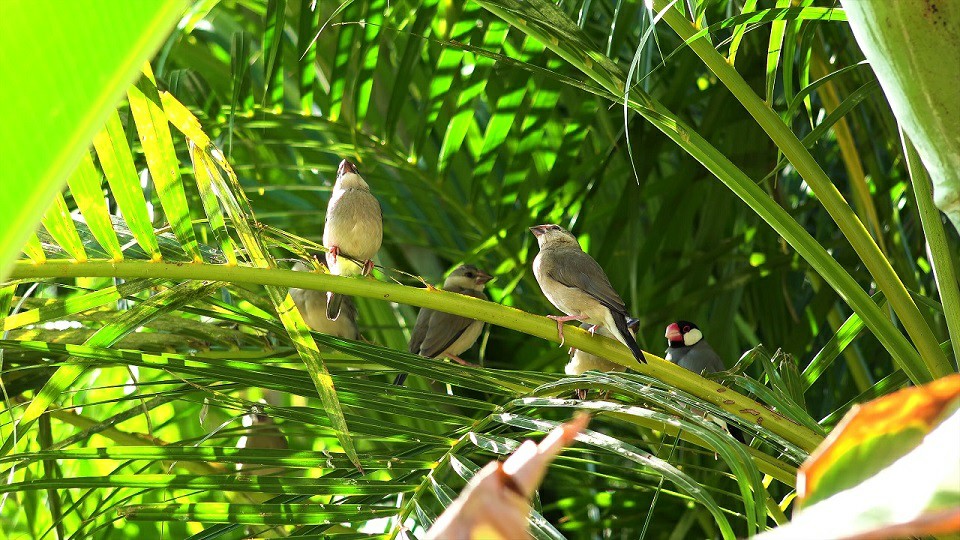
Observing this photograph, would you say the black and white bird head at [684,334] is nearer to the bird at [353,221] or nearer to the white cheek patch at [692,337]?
the white cheek patch at [692,337]

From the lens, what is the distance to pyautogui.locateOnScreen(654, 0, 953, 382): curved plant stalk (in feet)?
5.07

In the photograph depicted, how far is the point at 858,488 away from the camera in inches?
11.3

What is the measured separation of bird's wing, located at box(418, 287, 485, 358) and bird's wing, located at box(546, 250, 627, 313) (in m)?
0.53

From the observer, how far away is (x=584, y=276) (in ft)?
8.91

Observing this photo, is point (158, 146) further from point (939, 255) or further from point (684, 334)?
point (684, 334)

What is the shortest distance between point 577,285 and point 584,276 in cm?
3

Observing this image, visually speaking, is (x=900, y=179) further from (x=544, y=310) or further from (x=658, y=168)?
(x=544, y=310)

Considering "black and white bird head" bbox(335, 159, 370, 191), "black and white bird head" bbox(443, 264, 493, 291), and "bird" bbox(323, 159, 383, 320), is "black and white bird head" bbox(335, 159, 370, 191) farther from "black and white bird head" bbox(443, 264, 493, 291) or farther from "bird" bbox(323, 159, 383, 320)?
"black and white bird head" bbox(443, 264, 493, 291)

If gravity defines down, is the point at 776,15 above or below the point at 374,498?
above

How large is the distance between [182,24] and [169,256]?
0.71 meters

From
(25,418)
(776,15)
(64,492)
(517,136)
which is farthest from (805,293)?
(25,418)

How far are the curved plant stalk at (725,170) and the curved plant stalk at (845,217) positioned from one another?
16mm

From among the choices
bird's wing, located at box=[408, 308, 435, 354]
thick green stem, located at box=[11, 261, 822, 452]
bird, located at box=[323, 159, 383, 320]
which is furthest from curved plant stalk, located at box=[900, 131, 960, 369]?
bird's wing, located at box=[408, 308, 435, 354]

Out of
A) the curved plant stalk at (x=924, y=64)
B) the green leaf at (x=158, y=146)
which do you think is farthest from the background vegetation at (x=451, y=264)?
the curved plant stalk at (x=924, y=64)
